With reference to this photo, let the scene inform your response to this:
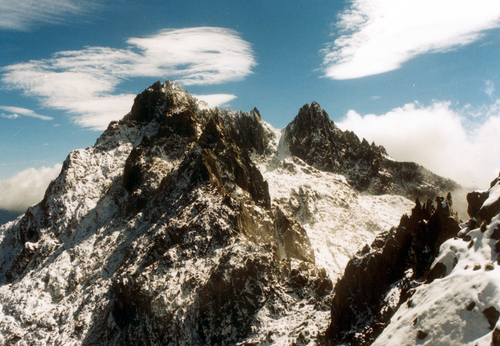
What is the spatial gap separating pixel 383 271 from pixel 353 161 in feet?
351

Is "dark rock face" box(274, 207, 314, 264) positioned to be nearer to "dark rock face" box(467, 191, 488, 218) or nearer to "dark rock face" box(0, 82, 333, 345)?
"dark rock face" box(0, 82, 333, 345)

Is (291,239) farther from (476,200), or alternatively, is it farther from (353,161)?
(353,161)

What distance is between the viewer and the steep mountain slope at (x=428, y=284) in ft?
84.0

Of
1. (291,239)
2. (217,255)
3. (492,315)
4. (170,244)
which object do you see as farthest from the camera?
(291,239)

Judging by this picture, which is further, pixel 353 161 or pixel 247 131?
pixel 353 161

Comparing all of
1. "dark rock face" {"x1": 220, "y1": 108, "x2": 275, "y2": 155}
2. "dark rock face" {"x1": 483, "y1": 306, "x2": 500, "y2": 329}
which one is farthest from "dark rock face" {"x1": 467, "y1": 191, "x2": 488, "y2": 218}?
"dark rock face" {"x1": 220, "y1": 108, "x2": 275, "y2": 155}

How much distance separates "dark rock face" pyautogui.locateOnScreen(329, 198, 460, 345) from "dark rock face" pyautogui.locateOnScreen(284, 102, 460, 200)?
9156cm

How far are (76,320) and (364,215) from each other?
87604mm

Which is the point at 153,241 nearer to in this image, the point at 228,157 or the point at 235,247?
the point at 235,247

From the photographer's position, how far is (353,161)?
145m

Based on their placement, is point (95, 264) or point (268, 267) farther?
point (95, 264)

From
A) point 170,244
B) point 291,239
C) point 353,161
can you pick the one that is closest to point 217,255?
point 170,244

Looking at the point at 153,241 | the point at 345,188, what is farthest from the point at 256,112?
the point at 153,241

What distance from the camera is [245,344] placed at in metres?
50.8
